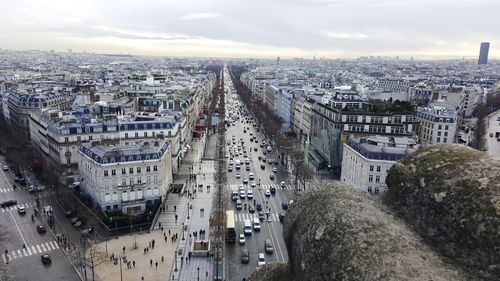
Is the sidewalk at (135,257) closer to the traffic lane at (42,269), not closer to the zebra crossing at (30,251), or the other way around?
the traffic lane at (42,269)

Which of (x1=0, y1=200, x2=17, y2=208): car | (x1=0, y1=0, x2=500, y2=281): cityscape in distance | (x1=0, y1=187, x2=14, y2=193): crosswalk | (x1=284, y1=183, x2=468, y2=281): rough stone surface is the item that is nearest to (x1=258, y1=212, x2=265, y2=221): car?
(x1=0, y1=0, x2=500, y2=281): cityscape in distance

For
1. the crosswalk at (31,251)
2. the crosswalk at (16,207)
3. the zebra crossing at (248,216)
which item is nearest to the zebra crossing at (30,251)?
the crosswalk at (31,251)

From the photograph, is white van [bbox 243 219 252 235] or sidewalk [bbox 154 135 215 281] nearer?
sidewalk [bbox 154 135 215 281]

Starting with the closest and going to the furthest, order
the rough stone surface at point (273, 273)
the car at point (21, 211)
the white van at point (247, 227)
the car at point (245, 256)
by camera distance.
A: the rough stone surface at point (273, 273) < the car at point (245, 256) < the white van at point (247, 227) < the car at point (21, 211)

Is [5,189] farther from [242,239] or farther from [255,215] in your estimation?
[242,239]

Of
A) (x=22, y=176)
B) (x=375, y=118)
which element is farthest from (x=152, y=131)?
(x=375, y=118)

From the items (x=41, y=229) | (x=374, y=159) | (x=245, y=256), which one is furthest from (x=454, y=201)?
(x=41, y=229)

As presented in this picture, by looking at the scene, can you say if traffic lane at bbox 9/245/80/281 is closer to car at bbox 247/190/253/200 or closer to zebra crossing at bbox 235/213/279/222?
zebra crossing at bbox 235/213/279/222
